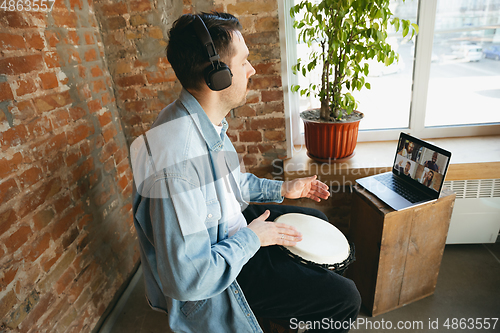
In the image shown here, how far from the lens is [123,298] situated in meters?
1.82

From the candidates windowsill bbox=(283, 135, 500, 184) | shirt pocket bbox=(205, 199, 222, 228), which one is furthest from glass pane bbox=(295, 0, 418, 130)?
shirt pocket bbox=(205, 199, 222, 228)

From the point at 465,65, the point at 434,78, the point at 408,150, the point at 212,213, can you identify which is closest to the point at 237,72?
the point at 212,213

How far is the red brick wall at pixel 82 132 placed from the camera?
1.15 meters

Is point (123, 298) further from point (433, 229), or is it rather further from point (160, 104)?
point (433, 229)

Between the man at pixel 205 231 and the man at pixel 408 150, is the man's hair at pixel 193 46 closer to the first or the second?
the man at pixel 205 231

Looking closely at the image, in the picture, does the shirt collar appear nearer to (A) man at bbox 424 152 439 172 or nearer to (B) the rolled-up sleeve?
(B) the rolled-up sleeve

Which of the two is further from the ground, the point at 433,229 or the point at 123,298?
the point at 433,229

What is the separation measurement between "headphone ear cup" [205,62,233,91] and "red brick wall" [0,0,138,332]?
778 millimetres

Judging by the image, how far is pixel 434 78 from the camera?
202 cm

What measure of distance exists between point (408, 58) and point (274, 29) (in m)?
0.96

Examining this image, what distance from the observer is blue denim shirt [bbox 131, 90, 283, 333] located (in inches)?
34.9

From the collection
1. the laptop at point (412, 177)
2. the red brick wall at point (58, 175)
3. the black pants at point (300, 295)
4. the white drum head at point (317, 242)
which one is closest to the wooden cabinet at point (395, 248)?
the laptop at point (412, 177)

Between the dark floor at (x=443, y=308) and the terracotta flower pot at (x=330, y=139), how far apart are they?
3.06 ft

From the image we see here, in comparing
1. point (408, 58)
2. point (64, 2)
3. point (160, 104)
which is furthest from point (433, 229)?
point (64, 2)
